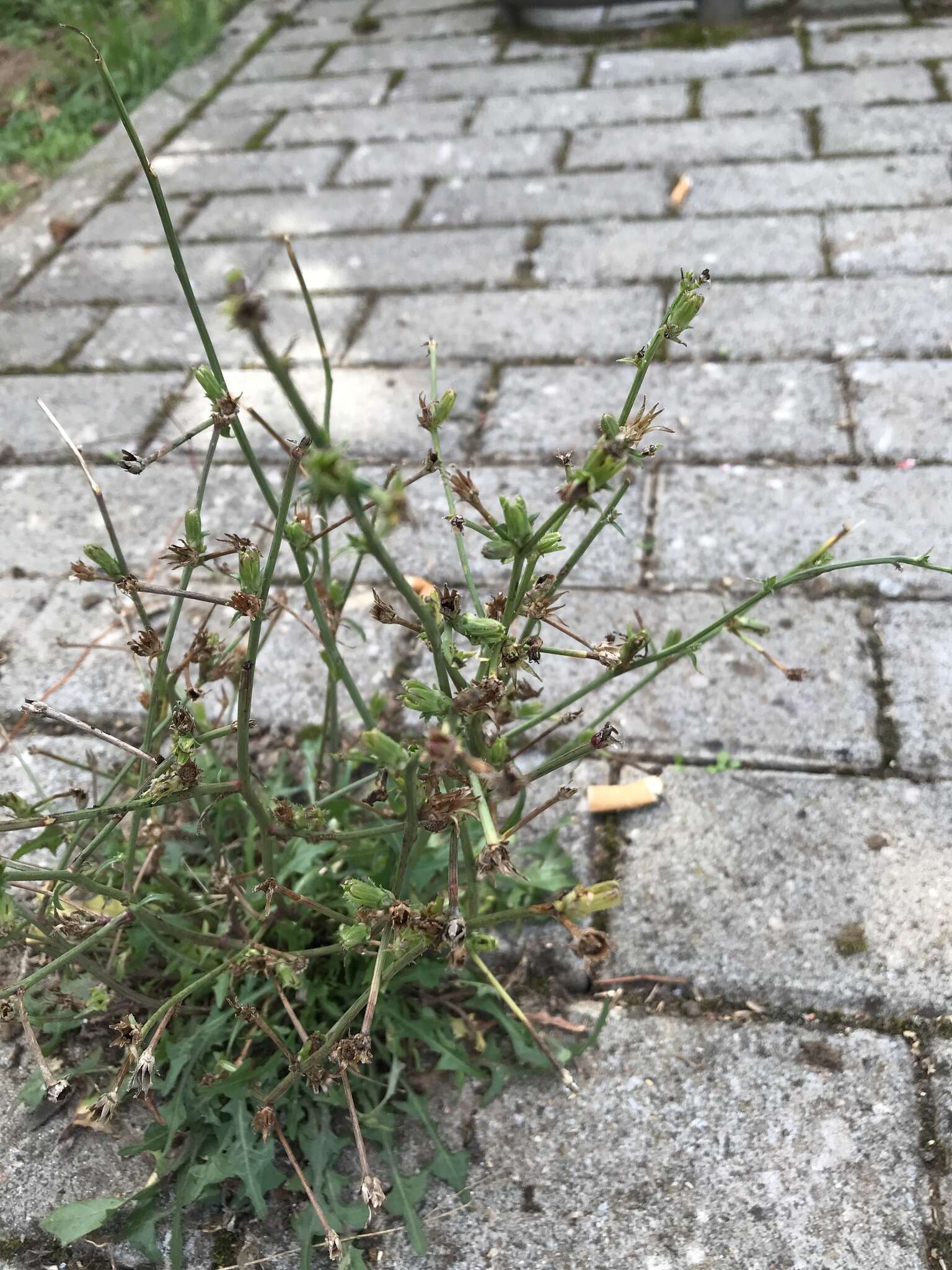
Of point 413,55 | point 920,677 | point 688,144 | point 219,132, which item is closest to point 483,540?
point 920,677

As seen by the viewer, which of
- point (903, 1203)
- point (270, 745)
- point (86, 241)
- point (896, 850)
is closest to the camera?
point (903, 1203)

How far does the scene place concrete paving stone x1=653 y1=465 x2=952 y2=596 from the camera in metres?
1.97

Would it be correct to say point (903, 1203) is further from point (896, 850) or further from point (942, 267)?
point (942, 267)

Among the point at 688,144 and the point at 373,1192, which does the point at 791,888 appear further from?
the point at 688,144

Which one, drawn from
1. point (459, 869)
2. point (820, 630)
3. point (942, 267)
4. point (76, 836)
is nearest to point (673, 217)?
point (942, 267)

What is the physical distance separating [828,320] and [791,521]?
763mm

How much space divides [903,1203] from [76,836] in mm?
1054

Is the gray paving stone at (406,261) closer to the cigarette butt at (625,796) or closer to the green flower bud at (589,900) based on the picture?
the cigarette butt at (625,796)

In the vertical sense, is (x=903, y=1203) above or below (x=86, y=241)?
below

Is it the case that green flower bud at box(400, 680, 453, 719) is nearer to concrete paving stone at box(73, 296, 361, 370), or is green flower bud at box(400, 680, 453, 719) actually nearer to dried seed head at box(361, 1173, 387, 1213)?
dried seed head at box(361, 1173, 387, 1213)

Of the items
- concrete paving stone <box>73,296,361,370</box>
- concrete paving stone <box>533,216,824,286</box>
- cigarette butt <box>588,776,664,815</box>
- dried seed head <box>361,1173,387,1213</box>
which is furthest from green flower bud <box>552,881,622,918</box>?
concrete paving stone <box>533,216,824,286</box>

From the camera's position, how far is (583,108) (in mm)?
3682

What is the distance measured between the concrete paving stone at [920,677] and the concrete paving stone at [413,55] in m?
3.26

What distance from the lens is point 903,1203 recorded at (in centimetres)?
119
